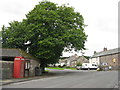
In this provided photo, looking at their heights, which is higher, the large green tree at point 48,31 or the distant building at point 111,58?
the large green tree at point 48,31

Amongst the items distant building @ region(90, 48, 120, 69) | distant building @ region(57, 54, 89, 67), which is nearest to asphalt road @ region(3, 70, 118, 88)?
distant building @ region(90, 48, 120, 69)

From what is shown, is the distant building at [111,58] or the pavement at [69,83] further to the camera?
the distant building at [111,58]

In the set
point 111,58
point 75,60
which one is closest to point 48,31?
point 111,58

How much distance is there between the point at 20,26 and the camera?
94.1ft

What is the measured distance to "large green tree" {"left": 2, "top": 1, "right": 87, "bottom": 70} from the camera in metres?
24.0

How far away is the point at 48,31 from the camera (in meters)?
25.1

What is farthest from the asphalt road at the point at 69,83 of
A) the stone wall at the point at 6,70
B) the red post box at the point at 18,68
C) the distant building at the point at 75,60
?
the distant building at the point at 75,60

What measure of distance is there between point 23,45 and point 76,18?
10127mm

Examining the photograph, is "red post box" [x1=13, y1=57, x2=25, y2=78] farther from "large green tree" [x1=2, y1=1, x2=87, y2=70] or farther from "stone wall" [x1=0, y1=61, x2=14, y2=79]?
"large green tree" [x1=2, y1=1, x2=87, y2=70]

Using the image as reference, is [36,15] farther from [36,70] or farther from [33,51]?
[36,70]

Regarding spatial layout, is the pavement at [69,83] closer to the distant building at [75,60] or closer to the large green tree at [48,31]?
the large green tree at [48,31]

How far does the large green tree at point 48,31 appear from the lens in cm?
2398

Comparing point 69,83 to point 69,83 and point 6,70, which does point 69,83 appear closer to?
point 69,83

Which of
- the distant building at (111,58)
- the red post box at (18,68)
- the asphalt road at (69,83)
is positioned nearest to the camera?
the asphalt road at (69,83)
